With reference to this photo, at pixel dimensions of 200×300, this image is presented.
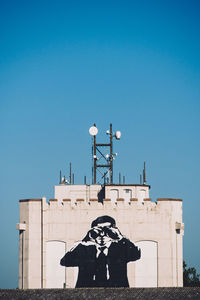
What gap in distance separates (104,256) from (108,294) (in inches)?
274

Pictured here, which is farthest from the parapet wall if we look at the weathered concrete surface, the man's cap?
the weathered concrete surface

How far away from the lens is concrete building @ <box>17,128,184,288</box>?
89.0 metres

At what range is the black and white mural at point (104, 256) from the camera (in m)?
88.3

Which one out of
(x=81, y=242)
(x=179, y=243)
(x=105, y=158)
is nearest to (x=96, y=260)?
(x=81, y=242)

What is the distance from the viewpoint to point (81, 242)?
89000 mm

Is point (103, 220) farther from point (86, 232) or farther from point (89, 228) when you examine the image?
point (86, 232)

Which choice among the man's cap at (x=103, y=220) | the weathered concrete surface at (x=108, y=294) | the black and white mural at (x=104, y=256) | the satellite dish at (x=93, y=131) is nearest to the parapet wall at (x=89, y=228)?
the man's cap at (x=103, y=220)

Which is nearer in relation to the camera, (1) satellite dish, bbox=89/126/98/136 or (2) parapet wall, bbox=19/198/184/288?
(2) parapet wall, bbox=19/198/184/288

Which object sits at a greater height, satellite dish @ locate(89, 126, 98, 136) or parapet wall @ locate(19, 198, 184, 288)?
satellite dish @ locate(89, 126, 98, 136)

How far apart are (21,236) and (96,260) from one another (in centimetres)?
712

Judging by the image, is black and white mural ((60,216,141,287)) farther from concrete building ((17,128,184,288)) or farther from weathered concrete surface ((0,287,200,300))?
weathered concrete surface ((0,287,200,300))

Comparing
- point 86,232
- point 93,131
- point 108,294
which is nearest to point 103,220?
point 86,232

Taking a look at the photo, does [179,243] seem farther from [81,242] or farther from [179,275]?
[81,242]

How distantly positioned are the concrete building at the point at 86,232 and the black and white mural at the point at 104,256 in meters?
0.45
